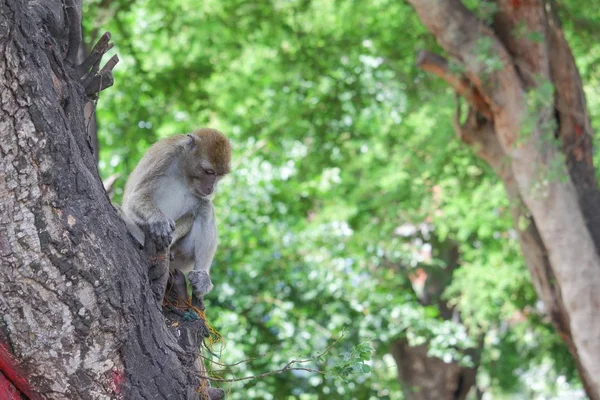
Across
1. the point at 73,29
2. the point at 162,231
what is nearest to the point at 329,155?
the point at 162,231

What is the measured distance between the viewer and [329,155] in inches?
456

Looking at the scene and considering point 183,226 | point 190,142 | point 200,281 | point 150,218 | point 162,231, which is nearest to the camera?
point 162,231

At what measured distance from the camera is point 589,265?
777 cm

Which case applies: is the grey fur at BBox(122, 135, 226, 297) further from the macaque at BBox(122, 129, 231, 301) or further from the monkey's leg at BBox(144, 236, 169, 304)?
the monkey's leg at BBox(144, 236, 169, 304)

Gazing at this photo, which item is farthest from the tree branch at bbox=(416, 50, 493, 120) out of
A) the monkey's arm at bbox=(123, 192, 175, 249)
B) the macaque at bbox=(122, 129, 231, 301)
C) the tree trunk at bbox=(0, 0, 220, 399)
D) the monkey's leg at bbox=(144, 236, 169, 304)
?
the tree trunk at bbox=(0, 0, 220, 399)

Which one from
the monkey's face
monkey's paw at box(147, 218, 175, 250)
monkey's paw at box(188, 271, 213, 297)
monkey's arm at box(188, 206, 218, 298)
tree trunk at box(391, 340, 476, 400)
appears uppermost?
tree trunk at box(391, 340, 476, 400)

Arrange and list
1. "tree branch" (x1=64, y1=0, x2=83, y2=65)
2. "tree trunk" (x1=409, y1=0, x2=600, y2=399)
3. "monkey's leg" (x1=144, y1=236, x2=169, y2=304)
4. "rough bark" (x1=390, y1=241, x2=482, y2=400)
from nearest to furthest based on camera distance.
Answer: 1. "tree branch" (x1=64, y1=0, x2=83, y2=65)
2. "monkey's leg" (x1=144, y1=236, x2=169, y2=304)
3. "tree trunk" (x1=409, y1=0, x2=600, y2=399)
4. "rough bark" (x1=390, y1=241, x2=482, y2=400)

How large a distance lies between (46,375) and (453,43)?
6.08 m

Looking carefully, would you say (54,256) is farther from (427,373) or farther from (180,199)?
(427,373)

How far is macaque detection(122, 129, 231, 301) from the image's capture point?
5.15 meters

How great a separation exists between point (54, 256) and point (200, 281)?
6.26 ft

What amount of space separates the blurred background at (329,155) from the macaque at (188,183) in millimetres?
3240

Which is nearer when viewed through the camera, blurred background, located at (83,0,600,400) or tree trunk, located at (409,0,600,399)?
tree trunk, located at (409,0,600,399)

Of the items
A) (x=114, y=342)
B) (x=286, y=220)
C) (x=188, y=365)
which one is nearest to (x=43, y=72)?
(x=114, y=342)
